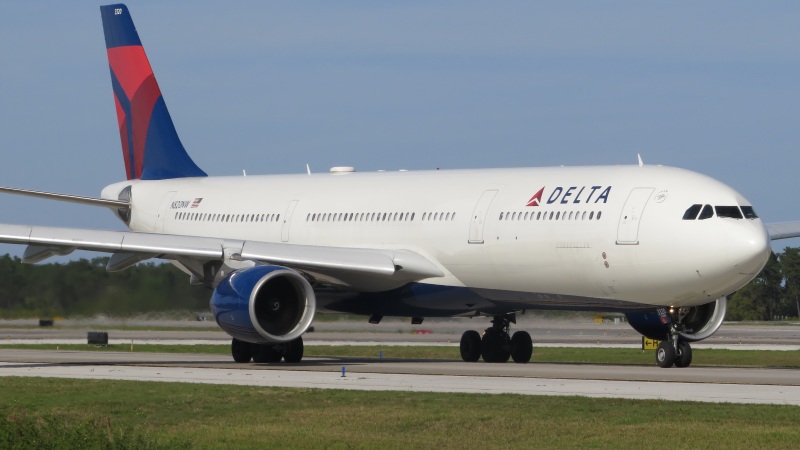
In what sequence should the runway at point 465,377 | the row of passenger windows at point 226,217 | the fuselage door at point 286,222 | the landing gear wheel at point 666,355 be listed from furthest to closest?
the row of passenger windows at point 226,217 < the fuselage door at point 286,222 < the landing gear wheel at point 666,355 < the runway at point 465,377

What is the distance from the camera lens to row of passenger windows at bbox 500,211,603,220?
25.4 m

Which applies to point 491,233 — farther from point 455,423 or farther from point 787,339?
point 787,339

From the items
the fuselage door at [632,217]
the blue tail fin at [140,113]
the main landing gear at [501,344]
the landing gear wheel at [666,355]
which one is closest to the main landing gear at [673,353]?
the landing gear wheel at [666,355]

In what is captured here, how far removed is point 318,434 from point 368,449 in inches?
52.9

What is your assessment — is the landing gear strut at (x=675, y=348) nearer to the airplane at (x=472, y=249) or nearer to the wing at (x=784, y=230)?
the airplane at (x=472, y=249)

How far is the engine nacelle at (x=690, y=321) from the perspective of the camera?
26.2 m

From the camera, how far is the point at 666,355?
25359mm

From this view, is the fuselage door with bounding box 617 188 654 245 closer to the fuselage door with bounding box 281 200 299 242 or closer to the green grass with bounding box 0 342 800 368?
the green grass with bounding box 0 342 800 368

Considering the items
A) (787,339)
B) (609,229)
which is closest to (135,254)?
(609,229)

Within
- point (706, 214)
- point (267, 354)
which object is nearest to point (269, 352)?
point (267, 354)

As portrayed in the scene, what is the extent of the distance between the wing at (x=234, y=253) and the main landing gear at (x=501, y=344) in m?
2.33

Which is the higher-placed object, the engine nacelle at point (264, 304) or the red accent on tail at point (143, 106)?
the red accent on tail at point (143, 106)

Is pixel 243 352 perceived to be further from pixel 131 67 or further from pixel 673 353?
pixel 131 67

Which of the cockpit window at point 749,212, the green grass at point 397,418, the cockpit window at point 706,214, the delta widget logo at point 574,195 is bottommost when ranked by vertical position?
the green grass at point 397,418
